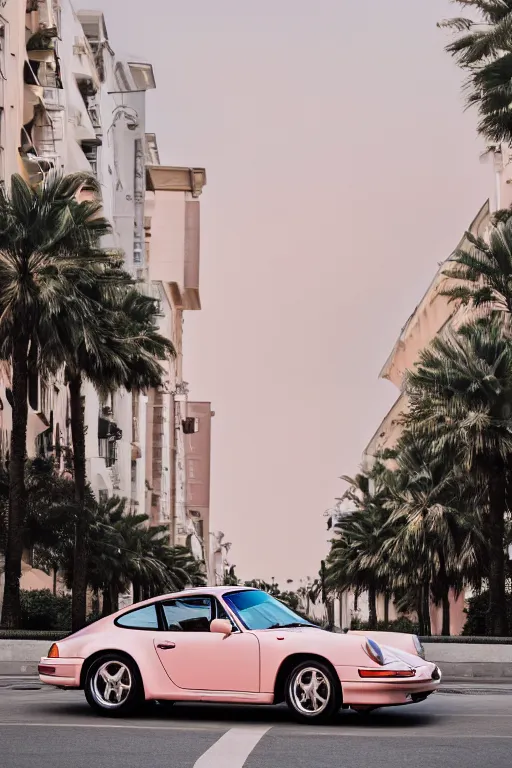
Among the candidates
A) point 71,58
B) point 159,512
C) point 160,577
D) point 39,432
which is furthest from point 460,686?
point 159,512

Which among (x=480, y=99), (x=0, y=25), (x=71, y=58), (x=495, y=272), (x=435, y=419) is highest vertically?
(x=71, y=58)

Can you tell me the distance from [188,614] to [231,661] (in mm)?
729

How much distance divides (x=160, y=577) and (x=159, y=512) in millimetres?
69586

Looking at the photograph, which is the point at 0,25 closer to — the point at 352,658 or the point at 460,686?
the point at 460,686

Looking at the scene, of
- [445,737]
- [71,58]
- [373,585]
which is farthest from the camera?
[71,58]

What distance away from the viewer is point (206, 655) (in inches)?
466

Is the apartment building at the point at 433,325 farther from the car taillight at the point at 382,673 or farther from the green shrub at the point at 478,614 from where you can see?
the car taillight at the point at 382,673

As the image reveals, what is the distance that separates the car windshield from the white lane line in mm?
943

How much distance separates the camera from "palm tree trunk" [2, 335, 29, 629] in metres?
31.2

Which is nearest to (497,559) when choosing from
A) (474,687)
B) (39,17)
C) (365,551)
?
(474,687)

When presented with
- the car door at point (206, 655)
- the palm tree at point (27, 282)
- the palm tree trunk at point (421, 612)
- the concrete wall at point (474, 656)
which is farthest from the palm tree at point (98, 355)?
the car door at point (206, 655)

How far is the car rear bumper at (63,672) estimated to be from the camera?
1220 cm

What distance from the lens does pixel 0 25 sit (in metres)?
57.8

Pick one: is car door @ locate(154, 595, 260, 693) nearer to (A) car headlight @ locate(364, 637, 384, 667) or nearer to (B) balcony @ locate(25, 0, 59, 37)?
(A) car headlight @ locate(364, 637, 384, 667)
